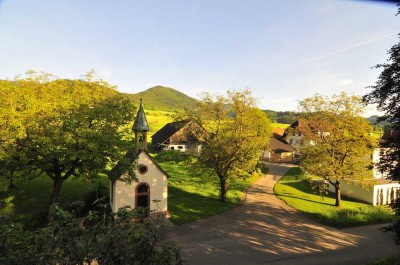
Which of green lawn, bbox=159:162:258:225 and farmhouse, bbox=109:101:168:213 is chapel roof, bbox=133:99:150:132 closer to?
farmhouse, bbox=109:101:168:213

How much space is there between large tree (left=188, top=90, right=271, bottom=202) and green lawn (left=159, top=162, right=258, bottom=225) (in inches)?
74.9

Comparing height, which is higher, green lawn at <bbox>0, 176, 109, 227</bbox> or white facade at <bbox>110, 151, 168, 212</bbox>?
white facade at <bbox>110, 151, 168, 212</bbox>

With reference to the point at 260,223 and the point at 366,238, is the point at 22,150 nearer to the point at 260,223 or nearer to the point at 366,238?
the point at 260,223

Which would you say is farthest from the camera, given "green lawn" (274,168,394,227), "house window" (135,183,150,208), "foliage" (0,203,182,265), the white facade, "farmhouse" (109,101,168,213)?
"green lawn" (274,168,394,227)

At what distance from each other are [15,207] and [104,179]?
12703 mm

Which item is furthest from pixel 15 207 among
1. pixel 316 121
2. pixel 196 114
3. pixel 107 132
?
pixel 316 121

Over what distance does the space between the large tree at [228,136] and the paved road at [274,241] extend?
487cm

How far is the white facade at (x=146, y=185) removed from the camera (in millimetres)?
21516

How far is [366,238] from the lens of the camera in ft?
65.1

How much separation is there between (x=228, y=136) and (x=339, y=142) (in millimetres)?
11862

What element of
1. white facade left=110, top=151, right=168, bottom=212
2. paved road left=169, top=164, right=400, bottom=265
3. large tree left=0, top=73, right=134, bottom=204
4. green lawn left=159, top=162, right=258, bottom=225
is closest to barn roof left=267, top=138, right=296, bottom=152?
green lawn left=159, top=162, right=258, bottom=225

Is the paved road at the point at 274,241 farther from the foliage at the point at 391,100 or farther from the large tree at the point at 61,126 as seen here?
the large tree at the point at 61,126

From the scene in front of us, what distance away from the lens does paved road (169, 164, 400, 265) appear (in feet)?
53.2

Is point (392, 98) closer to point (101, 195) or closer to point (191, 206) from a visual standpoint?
point (191, 206)
